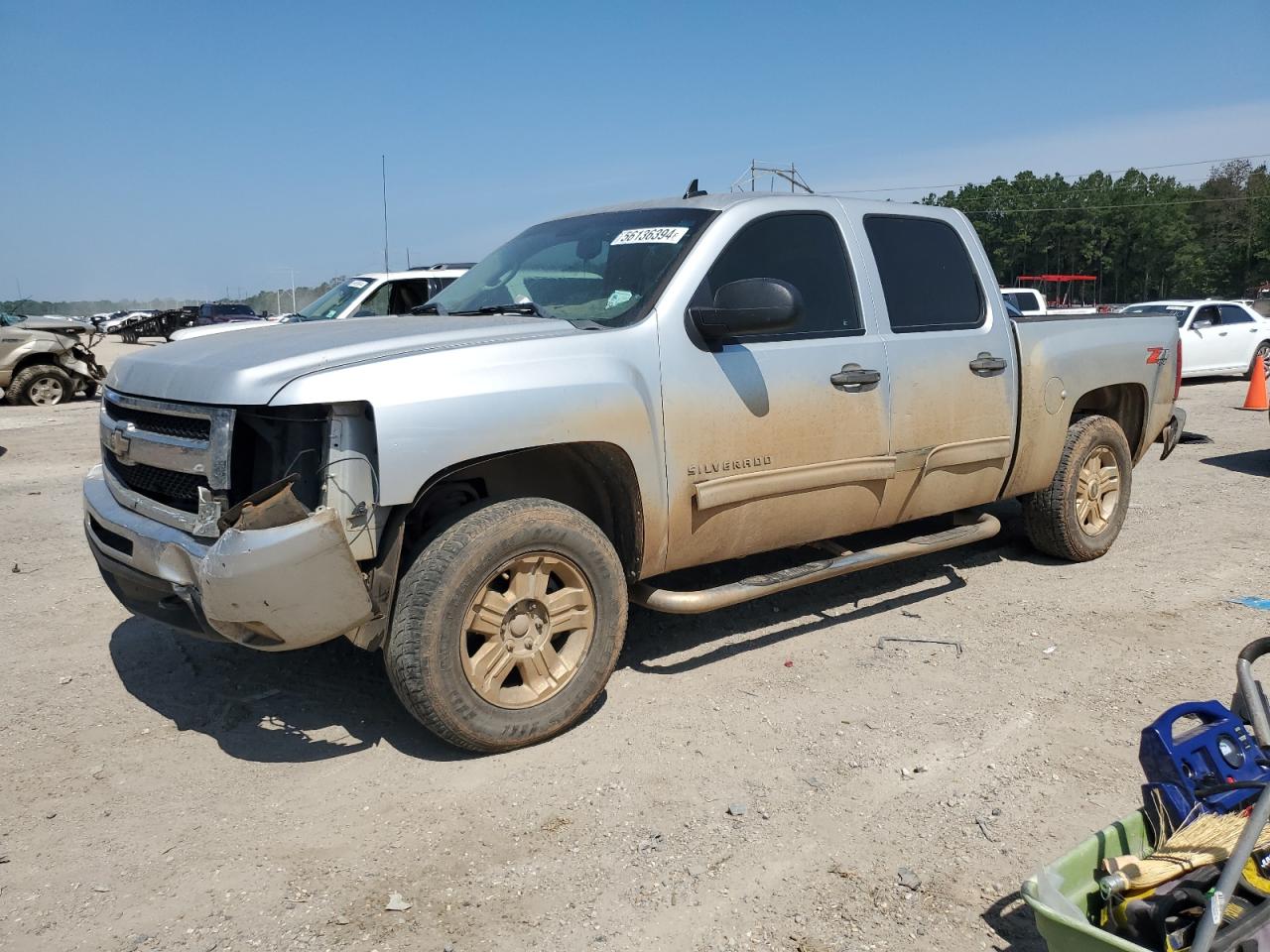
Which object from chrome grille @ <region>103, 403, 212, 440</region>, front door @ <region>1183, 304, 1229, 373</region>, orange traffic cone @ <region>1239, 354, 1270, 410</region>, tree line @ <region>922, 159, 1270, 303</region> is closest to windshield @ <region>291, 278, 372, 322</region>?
chrome grille @ <region>103, 403, 212, 440</region>

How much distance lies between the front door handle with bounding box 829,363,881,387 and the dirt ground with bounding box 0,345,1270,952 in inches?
48.1

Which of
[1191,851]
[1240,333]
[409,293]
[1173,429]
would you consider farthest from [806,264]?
[1240,333]

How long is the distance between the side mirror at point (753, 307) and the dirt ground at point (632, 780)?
1490mm

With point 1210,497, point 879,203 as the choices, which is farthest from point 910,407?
point 1210,497

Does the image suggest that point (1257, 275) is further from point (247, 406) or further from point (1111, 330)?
point (247, 406)

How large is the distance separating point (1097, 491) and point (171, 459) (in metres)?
5.10

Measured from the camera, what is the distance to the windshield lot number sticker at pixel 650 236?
13.6ft

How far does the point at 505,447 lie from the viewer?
11.0 feet

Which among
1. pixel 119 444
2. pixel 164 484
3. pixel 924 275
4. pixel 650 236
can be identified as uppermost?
pixel 650 236

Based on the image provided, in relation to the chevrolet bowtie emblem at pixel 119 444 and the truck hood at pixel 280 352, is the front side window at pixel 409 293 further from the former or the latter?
the chevrolet bowtie emblem at pixel 119 444

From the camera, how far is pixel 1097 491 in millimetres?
5973

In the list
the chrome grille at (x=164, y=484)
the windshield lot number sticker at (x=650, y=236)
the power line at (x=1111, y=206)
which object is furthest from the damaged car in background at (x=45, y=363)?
the power line at (x=1111, y=206)

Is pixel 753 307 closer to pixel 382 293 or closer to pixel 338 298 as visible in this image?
pixel 382 293

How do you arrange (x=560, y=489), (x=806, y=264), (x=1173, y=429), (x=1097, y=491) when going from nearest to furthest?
(x=560, y=489), (x=806, y=264), (x=1097, y=491), (x=1173, y=429)
